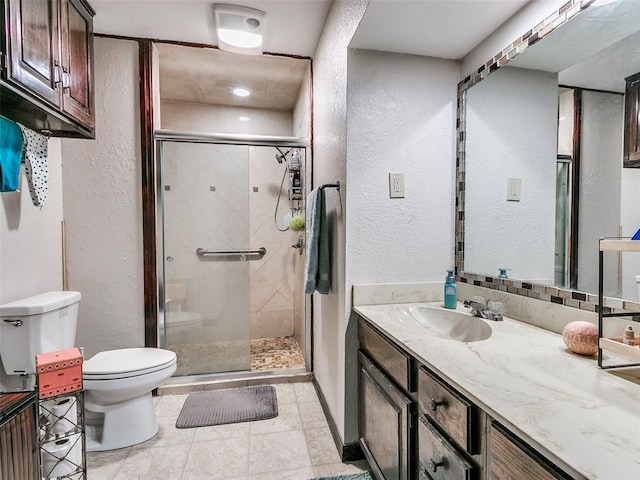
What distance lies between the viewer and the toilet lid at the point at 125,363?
166cm

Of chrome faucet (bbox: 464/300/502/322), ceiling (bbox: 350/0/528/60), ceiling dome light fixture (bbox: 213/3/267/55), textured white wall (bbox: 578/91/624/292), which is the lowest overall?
chrome faucet (bbox: 464/300/502/322)

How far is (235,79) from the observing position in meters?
2.81

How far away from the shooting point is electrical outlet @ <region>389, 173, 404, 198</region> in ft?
5.33

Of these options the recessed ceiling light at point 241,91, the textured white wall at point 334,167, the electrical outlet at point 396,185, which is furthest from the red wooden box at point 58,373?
the recessed ceiling light at point 241,91

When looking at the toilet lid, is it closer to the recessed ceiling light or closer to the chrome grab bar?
the chrome grab bar

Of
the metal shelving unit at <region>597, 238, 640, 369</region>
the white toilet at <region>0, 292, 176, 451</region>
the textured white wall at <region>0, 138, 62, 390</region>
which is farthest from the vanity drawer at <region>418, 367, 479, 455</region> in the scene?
the textured white wall at <region>0, 138, 62, 390</region>

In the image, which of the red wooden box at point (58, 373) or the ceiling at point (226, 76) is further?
the ceiling at point (226, 76)

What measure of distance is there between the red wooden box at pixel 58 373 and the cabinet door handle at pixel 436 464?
1.25 metres

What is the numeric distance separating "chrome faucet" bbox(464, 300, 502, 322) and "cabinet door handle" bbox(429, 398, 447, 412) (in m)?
0.55

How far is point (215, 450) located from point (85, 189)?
5.90 ft

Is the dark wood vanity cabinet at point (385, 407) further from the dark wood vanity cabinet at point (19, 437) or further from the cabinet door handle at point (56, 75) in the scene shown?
the cabinet door handle at point (56, 75)

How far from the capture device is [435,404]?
2.98 feet

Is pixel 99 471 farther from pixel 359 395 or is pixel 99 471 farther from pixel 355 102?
pixel 355 102

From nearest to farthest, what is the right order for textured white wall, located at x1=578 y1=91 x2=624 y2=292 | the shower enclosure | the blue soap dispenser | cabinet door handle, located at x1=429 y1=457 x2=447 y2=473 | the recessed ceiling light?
cabinet door handle, located at x1=429 y1=457 x2=447 y2=473 → textured white wall, located at x1=578 y1=91 x2=624 y2=292 → the blue soap dispenser → the shower enclosure → the recessed ceiling light
